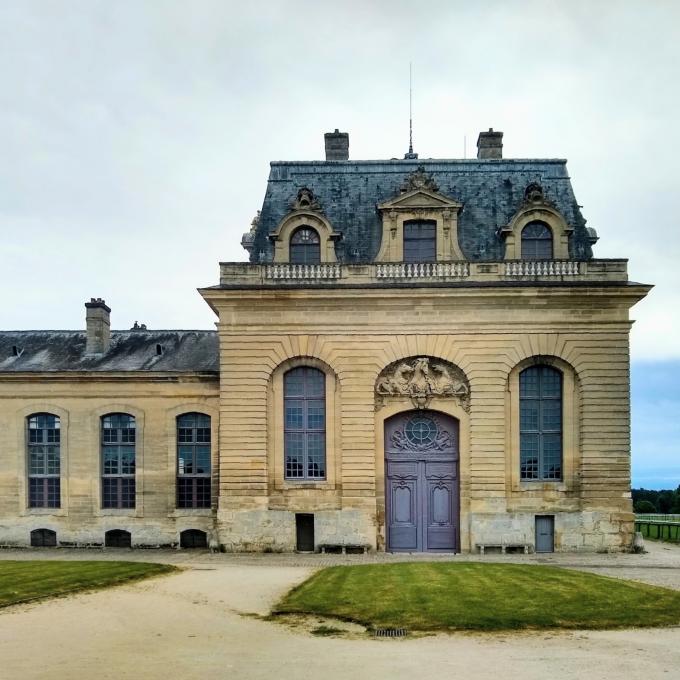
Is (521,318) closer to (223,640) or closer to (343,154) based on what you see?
(343,154)

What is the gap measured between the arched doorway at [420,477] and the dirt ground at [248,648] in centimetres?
1028

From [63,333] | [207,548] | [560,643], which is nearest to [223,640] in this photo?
[560,643]

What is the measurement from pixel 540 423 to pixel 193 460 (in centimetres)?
1264

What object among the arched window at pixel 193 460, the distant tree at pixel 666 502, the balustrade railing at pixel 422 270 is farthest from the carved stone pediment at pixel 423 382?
the distant tree at pixel 666 502

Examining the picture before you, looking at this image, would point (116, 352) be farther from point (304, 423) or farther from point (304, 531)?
point (304, 531)

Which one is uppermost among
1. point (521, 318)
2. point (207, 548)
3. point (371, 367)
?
point (521, 318)

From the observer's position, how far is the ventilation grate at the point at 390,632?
481 inches

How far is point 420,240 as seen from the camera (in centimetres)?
2677

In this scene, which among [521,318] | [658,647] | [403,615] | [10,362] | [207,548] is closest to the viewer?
[658,647]

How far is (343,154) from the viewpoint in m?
30.3

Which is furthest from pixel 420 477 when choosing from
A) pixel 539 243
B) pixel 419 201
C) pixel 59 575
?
pixel 59 575

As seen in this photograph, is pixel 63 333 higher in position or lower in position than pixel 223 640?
higher

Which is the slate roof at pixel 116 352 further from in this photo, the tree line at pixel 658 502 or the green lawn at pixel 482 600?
the tree line at pixel 658 502

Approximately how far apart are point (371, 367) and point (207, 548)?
8948 millimetres
